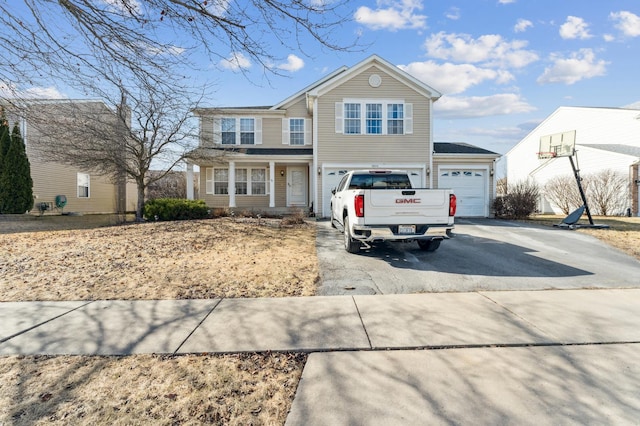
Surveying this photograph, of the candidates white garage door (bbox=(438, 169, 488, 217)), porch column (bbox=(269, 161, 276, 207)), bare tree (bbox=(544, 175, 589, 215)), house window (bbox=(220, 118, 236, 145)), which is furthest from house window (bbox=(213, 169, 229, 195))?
bare tree (bbox=(544, 175, 589, 215))

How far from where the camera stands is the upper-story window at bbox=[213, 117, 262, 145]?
61.5ft

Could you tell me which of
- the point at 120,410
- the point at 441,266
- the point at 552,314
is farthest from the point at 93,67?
the point at 552,314

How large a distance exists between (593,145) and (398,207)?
25.2 metres

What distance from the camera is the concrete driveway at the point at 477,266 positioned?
5.93 metres

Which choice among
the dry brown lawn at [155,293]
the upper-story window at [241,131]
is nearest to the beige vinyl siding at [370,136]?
the upper-story window at [241,131]

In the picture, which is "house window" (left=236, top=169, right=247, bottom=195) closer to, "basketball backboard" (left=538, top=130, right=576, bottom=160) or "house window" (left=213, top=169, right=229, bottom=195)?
"house window" (left=213, top=169, right=229, bottom=195)

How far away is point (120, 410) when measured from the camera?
2.59 metres

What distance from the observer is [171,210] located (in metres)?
14.3

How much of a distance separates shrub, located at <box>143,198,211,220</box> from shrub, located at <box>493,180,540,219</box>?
1462cm

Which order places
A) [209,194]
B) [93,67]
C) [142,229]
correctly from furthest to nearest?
[209,194]
[142,229]
[93,67]

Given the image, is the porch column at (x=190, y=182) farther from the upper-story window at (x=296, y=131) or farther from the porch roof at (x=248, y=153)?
the upper-story window at (x=296, y=131)

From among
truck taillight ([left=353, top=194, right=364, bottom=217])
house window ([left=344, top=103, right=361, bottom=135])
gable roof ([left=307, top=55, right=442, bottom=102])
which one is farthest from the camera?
house window ([left=344, top=103, right=361, bottom=135])

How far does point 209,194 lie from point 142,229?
291 inches

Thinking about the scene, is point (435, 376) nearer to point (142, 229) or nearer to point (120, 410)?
point (120, 410)
